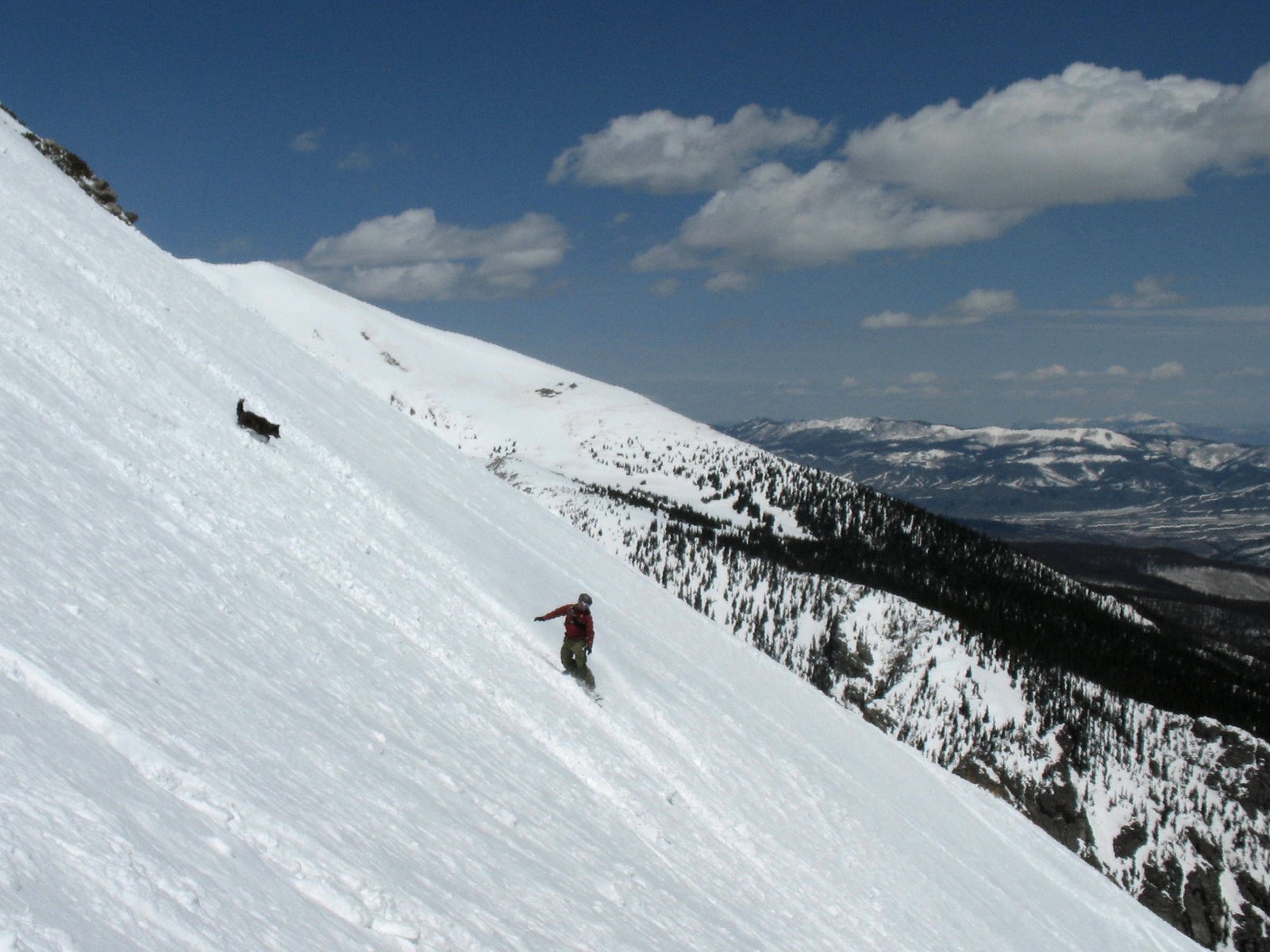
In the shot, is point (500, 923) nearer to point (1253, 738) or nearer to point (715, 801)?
point (715, 801)

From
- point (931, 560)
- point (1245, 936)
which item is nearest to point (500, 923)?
point (1245, 936)

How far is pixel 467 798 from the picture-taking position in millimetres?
12891

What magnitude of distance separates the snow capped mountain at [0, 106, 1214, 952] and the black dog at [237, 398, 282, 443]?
3.49ft

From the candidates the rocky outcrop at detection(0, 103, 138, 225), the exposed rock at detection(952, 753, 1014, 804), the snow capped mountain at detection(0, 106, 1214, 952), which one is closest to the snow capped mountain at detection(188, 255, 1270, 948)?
the exposed rock at detection(952, 753, 1014, 804)

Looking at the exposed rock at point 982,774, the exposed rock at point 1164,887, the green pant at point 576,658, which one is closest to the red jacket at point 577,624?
the green pant at point 576,658

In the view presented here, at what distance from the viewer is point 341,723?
41.4 ft

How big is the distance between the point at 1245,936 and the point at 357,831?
485 feet

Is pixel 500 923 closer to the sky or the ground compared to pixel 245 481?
closer to the ground

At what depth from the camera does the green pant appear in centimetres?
2116

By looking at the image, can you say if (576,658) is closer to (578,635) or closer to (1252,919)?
(578,635)

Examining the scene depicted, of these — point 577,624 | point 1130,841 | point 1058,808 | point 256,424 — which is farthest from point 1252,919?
point 256,424

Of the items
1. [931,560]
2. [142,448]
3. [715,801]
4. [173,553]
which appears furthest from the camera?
[931,560]

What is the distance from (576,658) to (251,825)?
42.7 ft

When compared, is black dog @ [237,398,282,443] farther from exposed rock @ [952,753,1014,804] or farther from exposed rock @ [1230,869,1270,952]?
exposed rock @ [1230,869,1270,952]
